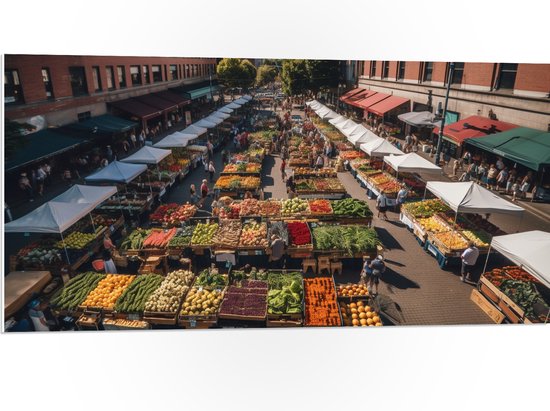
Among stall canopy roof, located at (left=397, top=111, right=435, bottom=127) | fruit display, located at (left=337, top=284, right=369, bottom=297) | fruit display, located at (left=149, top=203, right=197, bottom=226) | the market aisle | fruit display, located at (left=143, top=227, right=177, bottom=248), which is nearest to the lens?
the market aisle

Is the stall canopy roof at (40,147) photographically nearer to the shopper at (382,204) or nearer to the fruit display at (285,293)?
the fruit display at (285,293)

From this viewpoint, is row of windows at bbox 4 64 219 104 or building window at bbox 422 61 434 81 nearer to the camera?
row of windows at bbox 4 64 219 104

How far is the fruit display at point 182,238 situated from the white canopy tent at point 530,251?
1062 cm

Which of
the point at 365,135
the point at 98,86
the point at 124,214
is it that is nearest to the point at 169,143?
the point at 124,214

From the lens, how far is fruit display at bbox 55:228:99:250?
1290 centimetres

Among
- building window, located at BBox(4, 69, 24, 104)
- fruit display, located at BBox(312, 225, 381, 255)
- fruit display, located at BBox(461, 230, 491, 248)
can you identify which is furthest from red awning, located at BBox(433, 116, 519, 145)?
building window, located at BBox(4, 69, 24, 104)

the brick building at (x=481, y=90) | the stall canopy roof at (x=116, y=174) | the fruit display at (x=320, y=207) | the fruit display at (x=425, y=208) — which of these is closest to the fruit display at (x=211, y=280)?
the fruit display at (x=320, y=207)

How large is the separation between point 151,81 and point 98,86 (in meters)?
9.75

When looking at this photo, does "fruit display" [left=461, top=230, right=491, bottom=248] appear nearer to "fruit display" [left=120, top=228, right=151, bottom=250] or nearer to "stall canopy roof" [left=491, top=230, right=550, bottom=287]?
"stall canopy roof" [left=491, top=230, right=550, bottom=287]

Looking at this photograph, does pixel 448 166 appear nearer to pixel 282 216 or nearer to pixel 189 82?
pixel 282 216

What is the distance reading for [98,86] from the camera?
2767 cm

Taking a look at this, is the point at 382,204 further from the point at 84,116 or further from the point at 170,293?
the point at 84,116

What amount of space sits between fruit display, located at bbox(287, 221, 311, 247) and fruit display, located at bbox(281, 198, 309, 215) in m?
1.31

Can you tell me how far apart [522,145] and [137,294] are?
19.2 m
